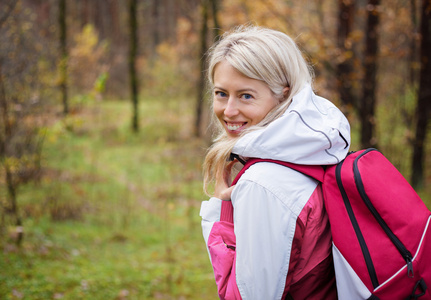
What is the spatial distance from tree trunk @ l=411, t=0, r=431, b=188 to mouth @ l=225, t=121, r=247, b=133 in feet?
16.6

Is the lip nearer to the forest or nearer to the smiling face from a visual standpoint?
the smiling face

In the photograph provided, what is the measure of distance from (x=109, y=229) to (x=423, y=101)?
590cm

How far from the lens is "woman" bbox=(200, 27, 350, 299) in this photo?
1.35 meters

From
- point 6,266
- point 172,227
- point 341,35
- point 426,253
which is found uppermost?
point 341,35

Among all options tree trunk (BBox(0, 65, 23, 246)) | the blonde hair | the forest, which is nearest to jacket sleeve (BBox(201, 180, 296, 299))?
the blonde hair

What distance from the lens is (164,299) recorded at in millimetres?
4520

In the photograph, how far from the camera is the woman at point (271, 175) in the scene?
4.42 feet

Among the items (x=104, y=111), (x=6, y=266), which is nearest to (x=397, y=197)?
(x=6, y=266)

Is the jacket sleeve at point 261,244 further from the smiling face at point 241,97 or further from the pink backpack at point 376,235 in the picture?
the smiling face at point 241,97

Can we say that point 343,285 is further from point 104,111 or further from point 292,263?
point 104,111

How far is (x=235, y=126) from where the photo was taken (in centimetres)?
172

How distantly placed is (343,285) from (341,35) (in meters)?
6.92

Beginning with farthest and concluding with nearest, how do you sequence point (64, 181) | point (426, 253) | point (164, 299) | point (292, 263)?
1. point (64, 181)
2. point (164, 299)
3. point (292, 263)
4. point (426, 253)

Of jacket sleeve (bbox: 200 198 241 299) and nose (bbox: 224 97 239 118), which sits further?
nose (bbox: 224 97 239 118)
